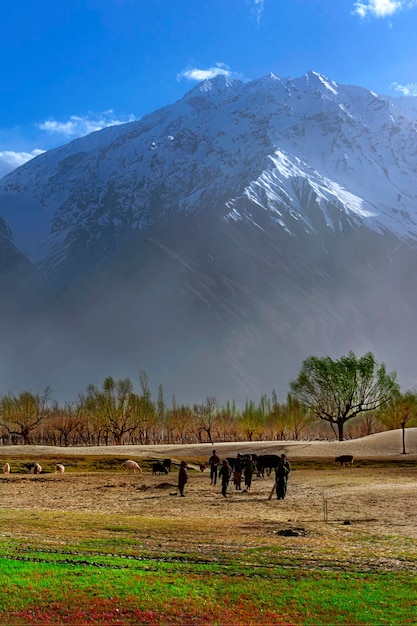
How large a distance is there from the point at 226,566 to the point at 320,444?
61128mm

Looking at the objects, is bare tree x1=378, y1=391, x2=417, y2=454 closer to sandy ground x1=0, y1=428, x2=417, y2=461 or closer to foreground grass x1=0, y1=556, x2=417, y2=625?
sandy ground x1=0, y1=428, x2=417, y2=461

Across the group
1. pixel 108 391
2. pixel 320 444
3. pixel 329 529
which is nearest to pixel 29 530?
pixel 329 529

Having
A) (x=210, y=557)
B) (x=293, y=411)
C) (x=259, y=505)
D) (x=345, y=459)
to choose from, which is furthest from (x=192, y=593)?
(x=293, y=411)

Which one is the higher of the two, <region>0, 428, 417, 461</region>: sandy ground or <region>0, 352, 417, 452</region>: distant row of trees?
<region>0, 352, 417, 452</region>: distant row of trees

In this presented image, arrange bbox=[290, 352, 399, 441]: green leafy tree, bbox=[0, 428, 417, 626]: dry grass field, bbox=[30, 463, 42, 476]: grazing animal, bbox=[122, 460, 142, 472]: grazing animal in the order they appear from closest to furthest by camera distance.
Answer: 1. bbox=[0, 428, 417, 626]: dry grass field
2. bbox=[30, 463, 42, 476]: grazing animal
3. bbox=[122, 460, 142, 472]: grazing animal
4. bbox=[290, 352, 399, 441]: green leafy tree

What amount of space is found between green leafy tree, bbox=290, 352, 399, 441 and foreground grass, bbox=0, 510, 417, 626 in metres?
72.1

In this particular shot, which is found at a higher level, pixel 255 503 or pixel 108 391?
pixel 108 391

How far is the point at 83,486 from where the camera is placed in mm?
48062

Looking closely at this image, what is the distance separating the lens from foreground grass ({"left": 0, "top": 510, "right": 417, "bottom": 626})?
15.0 meters

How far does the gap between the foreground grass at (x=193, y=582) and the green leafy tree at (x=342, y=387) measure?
237ft

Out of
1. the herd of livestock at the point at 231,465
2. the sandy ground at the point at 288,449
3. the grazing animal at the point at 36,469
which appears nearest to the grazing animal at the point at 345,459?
the herd of livestock at the point at 231,465

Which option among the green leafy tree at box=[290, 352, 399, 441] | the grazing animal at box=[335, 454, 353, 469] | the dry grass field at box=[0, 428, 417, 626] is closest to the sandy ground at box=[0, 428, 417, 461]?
the grazing animal at box=[335, 454, 353, 469]

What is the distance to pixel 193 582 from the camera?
17.0 metres

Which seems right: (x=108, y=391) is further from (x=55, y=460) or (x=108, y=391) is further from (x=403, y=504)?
(x=403, y=504)
